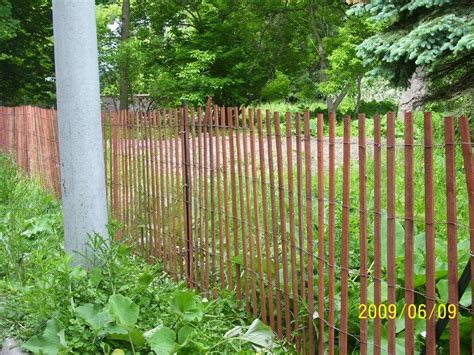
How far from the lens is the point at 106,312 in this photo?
375 cm

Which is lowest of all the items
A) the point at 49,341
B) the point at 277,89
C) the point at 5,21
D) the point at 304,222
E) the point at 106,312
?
the point at 49,341

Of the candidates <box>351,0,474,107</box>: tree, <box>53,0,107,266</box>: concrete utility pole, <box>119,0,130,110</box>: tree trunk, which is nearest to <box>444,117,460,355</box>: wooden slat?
<box>53,0,107,266</box>: concrete utility pole

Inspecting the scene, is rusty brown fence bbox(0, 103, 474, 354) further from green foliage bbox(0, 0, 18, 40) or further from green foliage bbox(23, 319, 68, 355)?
green foliage bbox(0, 0, 18, 40)

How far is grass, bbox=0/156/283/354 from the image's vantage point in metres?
3.67

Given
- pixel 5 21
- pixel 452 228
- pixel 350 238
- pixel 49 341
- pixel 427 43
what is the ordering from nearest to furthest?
1. pixel 452 228
2. pixel 49 341
3. pixel 350 238
4. pixel 427 43
5. pixel 5 21

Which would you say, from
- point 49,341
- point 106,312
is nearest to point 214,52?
point 106,312

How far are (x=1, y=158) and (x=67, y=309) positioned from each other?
8.66 meters

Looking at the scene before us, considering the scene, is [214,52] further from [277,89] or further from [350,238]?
[350,238]

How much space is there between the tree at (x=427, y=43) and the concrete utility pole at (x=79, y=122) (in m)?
4.40

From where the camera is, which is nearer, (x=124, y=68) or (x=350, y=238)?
(x=350, y=238)

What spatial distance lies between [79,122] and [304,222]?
1802 mm

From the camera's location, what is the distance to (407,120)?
2959mm

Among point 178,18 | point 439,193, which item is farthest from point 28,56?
point 439,193

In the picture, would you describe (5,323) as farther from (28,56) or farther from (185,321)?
(28,56)
